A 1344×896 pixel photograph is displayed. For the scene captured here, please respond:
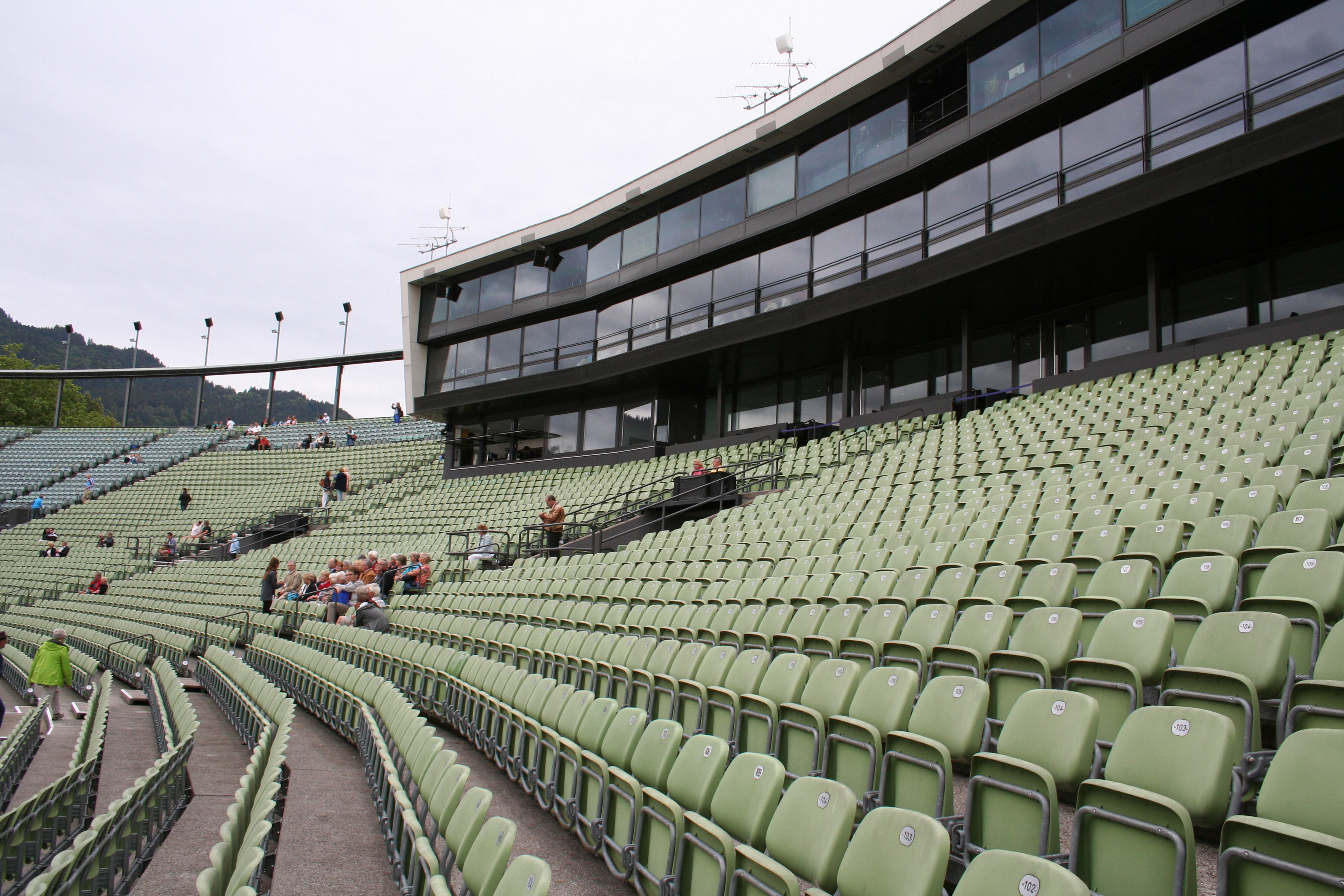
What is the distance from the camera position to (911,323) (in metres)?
16.4

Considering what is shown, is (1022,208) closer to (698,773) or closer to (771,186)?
(771,186)

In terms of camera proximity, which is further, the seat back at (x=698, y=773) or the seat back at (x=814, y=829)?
the seat back at (x=698, y=773)

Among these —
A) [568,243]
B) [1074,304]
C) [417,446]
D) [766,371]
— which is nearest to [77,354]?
[417,446]

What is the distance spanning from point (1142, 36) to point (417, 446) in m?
22.4

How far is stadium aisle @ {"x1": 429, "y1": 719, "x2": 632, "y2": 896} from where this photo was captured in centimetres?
356

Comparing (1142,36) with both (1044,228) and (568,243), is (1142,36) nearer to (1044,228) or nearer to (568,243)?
(1044,228)

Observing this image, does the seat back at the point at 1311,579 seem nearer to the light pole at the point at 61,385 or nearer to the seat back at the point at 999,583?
the seat back at the point at 999,583

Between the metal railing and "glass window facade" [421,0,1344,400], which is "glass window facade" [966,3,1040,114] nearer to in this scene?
"glass window facade" [421,0,1344,400]

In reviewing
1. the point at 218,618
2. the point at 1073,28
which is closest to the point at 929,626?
the point at 218,618

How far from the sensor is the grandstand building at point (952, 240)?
38.8 ft

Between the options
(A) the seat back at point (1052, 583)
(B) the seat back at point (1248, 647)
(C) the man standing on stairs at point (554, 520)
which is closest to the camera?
(B) the seat back at point (1248, 647)

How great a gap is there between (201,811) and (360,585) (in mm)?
6205

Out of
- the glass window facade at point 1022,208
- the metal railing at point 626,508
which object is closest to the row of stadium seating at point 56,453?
the glass window facade at point 1022,208

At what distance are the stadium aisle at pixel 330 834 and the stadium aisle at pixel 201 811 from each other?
9.2 inches
